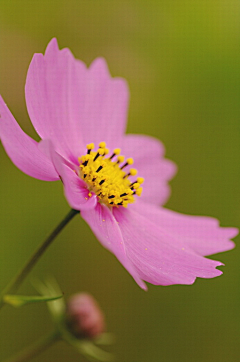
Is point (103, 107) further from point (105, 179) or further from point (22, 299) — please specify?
point (22, 299)

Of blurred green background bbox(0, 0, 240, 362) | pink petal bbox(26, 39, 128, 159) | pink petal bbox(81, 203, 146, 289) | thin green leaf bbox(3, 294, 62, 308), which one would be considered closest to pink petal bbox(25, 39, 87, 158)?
pink petal bbox(26, 39, 128, 159)

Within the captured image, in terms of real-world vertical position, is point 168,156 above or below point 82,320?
above

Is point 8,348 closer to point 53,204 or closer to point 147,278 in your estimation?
point 53,204

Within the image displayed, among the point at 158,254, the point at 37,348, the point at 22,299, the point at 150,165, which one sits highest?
the point at 150,165

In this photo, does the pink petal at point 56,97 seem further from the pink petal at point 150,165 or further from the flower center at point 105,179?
the pink petal at point 150,165

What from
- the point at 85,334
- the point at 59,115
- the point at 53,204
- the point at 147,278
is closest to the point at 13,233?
the point at 53,204

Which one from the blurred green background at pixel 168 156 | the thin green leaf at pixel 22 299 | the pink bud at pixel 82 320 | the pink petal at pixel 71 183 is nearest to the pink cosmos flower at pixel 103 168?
the pink petal at pixel 71 183

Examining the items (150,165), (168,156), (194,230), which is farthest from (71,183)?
(168,156)
